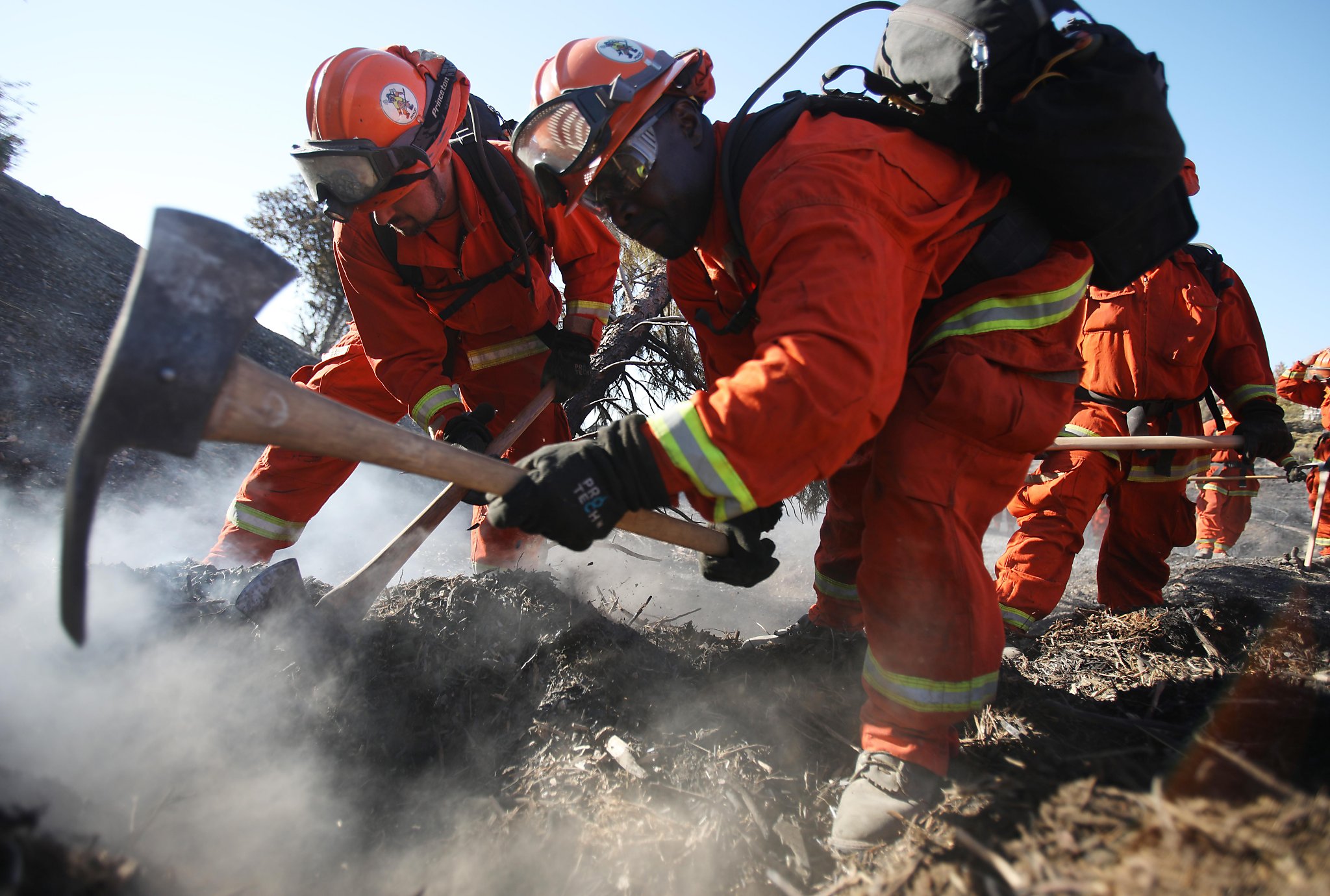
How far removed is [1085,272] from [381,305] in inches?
124

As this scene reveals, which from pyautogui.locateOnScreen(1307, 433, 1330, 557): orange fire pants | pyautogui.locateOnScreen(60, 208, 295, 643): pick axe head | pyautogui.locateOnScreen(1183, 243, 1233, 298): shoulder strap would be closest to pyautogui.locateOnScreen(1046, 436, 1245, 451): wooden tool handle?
pyautogui.locateOnScreen(1183, 243, 1233, 298): shoulder strap

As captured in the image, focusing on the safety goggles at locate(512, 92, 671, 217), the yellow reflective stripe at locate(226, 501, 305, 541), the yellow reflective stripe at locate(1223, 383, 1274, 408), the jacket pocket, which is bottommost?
the yellow reflective stripe at locate(226, 501, 305, 541)

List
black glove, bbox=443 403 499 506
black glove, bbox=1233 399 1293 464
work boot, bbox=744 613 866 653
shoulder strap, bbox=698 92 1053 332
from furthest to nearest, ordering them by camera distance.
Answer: black glove, bbox=1233 399 1293 464 → black glove, bbox=443 403 499 506 → work boot, bbox=744 613 866 653 → shoulder strap, bbox=698 92 1053 332

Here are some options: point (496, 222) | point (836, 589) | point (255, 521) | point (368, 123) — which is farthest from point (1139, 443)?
point (255, 521)

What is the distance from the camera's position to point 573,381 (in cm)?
366

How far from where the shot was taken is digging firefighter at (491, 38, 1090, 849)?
1.66 m

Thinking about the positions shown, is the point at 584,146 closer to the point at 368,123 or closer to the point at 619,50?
the point at 619,50

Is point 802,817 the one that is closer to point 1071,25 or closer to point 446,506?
point 446,506

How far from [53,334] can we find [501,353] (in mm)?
5042

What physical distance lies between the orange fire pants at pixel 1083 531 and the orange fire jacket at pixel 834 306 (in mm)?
1964

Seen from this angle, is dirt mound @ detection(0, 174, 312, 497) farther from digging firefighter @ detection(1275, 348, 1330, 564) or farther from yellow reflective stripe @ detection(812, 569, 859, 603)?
digging firefighter @ detection(1275, 348, 1330, 564)

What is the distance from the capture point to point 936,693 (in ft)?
6.51

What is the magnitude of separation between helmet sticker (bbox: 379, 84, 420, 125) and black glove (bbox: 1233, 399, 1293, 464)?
14.8 ft

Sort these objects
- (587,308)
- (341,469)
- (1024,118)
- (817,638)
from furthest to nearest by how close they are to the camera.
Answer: (341,469), (587,308), (817,638), (1024,118)
